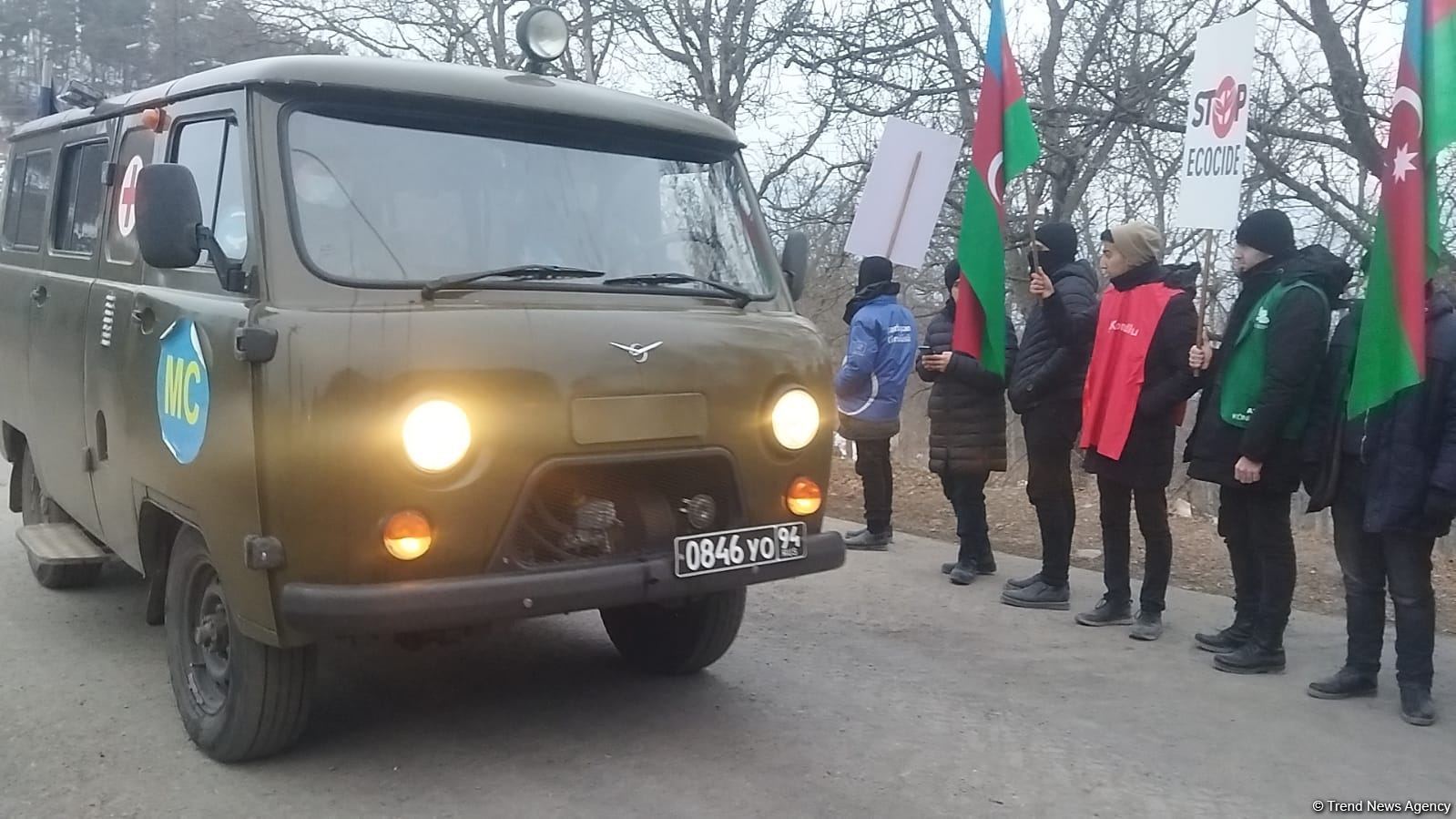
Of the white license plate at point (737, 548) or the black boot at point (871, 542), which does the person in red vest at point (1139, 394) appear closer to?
the black boot at point (871, 542)

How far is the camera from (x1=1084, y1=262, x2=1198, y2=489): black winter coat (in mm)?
Answer: 5777

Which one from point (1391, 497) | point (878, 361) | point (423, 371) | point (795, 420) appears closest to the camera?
point (423, 371)

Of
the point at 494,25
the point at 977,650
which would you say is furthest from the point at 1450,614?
the point at 494,25

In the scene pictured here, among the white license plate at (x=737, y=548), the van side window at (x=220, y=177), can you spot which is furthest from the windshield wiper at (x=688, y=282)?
the van side window at (x=220, y=177)

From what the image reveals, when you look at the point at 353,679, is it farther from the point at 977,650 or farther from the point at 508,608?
the point at 977,650

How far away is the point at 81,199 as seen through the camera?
5520 millimetres

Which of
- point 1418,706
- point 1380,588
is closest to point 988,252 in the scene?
point 1380,588

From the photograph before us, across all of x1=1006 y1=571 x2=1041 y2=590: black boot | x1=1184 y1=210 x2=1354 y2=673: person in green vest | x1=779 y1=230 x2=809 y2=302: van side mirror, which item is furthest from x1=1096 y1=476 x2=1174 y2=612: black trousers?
x1=779 y1=230 x2=809 y2=302: van side mirror

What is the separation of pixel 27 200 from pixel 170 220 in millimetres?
3181

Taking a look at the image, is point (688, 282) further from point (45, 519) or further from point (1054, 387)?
point (45, 519)

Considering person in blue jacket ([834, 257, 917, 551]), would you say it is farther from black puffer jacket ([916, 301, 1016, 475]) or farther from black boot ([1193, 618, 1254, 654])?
black boot ([1193, 618, 1254, 654])

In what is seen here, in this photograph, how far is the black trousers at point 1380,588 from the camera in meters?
4.82

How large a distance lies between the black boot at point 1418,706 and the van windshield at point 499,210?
9.75ft

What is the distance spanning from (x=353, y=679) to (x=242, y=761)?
970 millimetres
